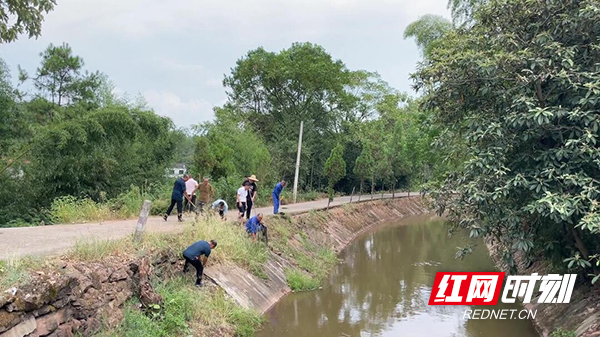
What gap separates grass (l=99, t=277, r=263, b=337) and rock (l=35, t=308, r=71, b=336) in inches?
24.2

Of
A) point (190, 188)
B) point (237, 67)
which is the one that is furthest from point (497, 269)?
point (237, 67)

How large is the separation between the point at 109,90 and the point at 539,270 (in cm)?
2055

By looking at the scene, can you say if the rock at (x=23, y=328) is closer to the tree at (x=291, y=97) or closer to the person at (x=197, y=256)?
the person at (x=197, y=256)

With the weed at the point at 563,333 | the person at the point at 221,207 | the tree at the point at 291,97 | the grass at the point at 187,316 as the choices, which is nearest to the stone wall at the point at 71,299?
the grass at the point at 187,316

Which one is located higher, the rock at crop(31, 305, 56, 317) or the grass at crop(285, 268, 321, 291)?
the rock at crop(31, 305, 56, 317)

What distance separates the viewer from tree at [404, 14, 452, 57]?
79.9 feet

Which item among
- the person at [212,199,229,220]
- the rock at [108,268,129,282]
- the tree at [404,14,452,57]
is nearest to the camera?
the rock at [108,268,129,282]

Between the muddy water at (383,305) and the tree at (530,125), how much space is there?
228 centimetres

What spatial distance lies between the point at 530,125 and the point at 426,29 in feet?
61.0

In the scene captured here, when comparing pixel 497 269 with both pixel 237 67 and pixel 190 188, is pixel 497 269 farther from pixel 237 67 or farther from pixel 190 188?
pixel 237 67

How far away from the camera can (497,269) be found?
603 inches

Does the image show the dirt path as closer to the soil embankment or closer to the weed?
the soil embankment

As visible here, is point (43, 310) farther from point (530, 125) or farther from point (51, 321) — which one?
point (530, 125)

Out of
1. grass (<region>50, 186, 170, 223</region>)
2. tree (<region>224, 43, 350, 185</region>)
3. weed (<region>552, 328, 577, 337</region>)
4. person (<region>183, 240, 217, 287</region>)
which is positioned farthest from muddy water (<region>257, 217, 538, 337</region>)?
tree (<region>224, 43, 350, 185</region>)
